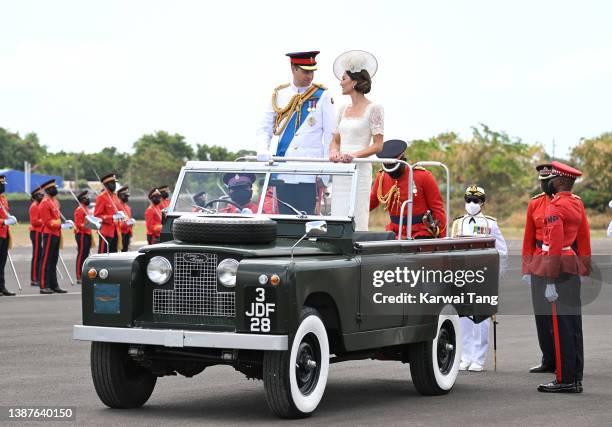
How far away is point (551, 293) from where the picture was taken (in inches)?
472

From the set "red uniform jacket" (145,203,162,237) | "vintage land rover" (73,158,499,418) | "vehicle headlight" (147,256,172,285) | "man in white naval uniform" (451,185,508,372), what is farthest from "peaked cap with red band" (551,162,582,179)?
"red uniform jacket" (145,203,162,237)

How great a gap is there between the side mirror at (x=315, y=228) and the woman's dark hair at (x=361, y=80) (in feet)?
6.19

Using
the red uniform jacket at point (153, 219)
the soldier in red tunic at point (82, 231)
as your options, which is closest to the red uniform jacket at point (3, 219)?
the soldier in red tunic at point (82, 231)

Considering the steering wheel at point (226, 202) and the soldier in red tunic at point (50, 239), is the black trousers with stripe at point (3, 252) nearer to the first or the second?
the soldier in red tunic at point (50, 239)

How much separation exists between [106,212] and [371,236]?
16967 mm

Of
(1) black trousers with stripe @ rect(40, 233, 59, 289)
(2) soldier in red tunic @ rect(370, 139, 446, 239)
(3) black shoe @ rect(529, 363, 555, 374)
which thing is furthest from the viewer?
(1) black trousers with stripe @ rect(40, 233, 59, 289)

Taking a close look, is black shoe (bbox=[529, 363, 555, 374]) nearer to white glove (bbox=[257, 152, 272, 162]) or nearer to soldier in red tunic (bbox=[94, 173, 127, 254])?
white glove (bbox=[257, 152, 272, 162])

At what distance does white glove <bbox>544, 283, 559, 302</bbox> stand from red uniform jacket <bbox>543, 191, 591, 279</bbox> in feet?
0.31

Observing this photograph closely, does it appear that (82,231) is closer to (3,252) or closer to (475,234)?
(3,252)

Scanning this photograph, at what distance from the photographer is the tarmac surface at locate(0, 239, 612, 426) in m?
10.2

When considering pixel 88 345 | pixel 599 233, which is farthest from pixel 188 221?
pixel 599 233

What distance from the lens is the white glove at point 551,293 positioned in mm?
11969

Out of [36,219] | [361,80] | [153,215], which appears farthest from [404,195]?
[153,215]

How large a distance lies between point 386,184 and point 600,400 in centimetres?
263
